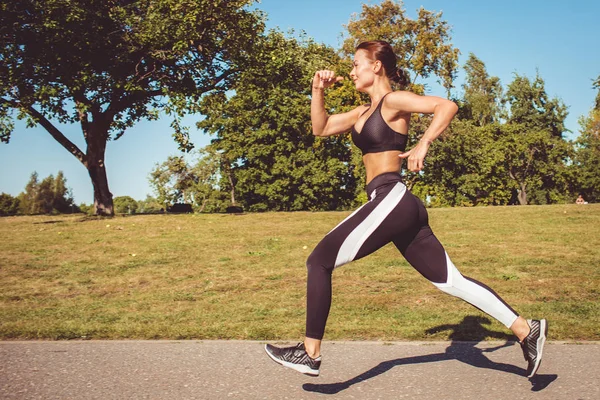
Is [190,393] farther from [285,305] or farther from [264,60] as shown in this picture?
[264,60]

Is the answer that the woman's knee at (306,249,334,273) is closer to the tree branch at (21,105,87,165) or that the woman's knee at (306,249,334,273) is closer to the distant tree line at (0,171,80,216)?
the tree branch at (21,105,87,165)

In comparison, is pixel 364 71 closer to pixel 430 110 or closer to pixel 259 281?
pixel 430 110

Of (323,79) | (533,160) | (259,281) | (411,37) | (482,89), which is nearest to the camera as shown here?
(323,79)

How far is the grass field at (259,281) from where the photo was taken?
571 cm

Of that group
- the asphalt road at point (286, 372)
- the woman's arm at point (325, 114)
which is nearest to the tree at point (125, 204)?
the asphalt road at point (286, 372)

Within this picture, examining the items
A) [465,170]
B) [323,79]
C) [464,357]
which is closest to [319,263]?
[323,79]

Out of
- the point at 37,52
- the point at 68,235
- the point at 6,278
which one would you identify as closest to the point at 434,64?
the point at 37,52

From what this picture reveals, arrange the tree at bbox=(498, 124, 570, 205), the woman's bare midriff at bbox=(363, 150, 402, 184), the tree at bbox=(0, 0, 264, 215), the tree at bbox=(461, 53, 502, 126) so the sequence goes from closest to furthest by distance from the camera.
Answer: the woman's bare midriff at bbox=(363, 150, 402, 184), the tree at bbox=(0, 0, 264, 215), the tree at bbox=(498, 124, 570, 205), the tree at bbox=(461, 53, 502, 126)

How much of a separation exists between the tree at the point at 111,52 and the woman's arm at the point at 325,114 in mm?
15338

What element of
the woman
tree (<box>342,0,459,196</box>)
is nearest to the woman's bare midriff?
the woman

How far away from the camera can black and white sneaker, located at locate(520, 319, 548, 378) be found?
137 inches

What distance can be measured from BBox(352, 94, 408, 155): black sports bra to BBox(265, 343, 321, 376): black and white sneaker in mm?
1321

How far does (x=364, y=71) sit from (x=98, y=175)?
1956 centimetres

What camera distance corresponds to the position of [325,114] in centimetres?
405
